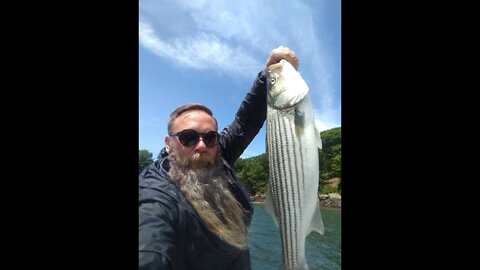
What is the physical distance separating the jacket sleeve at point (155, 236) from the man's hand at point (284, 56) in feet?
4.12

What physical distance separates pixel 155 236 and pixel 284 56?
145 centimetres

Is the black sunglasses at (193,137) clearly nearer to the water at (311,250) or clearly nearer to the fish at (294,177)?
the fish at (294,177)

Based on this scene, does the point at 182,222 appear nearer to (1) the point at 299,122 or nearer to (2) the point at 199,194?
(2) the point at 199,194

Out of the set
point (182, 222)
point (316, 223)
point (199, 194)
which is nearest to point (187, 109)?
point (199, 194)

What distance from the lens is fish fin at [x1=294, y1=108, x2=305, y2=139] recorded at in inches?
84.5

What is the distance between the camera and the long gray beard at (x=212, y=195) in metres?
2.74

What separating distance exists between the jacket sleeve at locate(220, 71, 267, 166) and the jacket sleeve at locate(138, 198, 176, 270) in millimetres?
938

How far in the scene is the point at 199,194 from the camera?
9.29 ft

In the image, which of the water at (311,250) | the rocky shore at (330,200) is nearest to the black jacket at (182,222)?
the water at (311,250)
